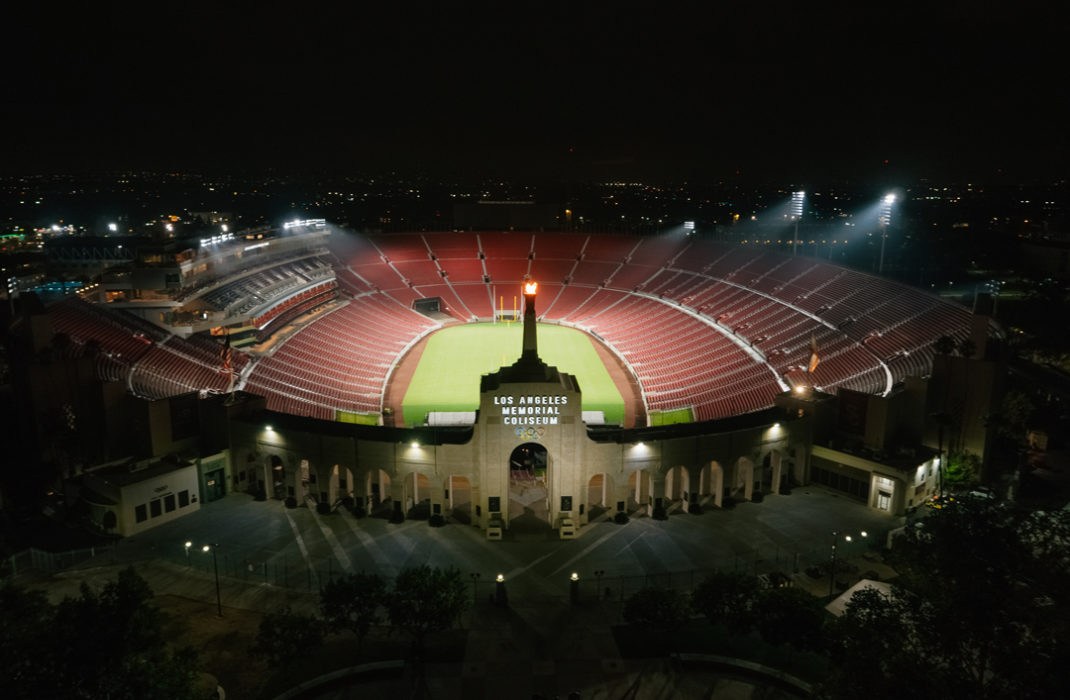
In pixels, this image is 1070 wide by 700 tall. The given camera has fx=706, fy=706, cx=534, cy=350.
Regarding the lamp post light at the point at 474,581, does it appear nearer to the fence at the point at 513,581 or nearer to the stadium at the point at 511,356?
the fence at the point at 513,581

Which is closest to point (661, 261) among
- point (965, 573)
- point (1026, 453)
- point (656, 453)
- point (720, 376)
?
point (720, 376)

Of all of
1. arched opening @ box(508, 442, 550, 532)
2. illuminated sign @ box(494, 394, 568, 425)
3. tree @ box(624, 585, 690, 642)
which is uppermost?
illuminated sign @ box(494, 394, 568, 425)

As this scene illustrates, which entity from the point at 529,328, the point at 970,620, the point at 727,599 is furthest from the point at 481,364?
the point at 970,620

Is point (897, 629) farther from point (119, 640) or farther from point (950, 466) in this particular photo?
point (950, 466)

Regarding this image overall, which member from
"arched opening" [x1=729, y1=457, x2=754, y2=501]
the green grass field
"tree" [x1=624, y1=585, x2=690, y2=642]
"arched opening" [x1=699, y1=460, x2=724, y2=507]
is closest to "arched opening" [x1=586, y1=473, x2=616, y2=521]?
"arched opening" [x1=699, y1=460, x2=724, y2=507]

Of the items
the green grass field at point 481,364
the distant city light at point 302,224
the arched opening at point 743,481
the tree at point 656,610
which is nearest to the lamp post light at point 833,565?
the arched opening at point 743,481

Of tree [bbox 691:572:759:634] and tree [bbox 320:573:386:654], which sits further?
tree [bbox 691:572:759:634]

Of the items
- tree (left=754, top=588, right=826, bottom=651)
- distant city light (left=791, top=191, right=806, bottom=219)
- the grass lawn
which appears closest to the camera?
tree (left=754, top=588, right=826, bottom=651)

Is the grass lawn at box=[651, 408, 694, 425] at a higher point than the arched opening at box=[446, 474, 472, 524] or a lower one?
higher

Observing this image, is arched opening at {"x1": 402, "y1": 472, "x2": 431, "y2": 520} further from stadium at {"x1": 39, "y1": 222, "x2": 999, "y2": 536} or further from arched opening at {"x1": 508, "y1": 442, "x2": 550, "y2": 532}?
arched opening at {"x1": 508, "y1": 442, "x2": 550, "y2": 532}
